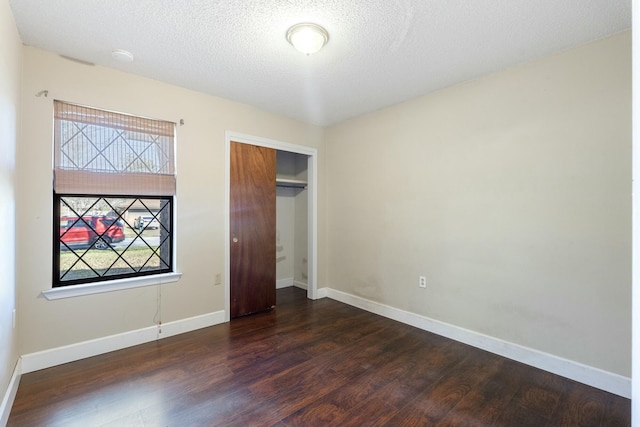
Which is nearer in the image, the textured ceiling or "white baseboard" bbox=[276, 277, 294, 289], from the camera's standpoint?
the textured ceiling

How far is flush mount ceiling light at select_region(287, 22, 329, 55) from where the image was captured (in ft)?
6.44

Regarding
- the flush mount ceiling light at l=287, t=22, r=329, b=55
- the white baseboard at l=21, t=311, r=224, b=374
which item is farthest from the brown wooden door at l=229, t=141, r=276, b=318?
the flush mount ceiling light at l=287, t=22, r=329, b=55

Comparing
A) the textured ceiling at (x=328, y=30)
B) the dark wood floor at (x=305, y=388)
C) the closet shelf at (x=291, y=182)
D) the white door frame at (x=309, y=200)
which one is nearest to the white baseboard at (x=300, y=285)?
the white door frame at (x=309, y=200)

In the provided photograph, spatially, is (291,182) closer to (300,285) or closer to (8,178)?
(300,285)

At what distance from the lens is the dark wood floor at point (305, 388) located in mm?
1755

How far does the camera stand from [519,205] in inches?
96.6

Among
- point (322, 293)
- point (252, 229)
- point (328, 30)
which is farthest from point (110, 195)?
point (322, 293)

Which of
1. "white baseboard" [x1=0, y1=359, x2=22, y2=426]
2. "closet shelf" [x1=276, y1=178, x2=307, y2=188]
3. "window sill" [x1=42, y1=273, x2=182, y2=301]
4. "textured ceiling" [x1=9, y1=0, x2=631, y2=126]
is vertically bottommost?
"white baseboard" [x1=0, y1=359, x2=22, y2=426]

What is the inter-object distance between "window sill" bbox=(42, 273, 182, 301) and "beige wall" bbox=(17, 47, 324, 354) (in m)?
0.05

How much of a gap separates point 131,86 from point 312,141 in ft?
7.32

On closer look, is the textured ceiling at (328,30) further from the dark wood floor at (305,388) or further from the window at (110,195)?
the dark wood floor at (305,388)

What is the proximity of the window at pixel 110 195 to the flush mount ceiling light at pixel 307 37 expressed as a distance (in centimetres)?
166

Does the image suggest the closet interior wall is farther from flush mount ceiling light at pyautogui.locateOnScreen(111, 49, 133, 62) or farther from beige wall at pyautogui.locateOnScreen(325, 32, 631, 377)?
flush mount ceiling light at pyautogui.locateOnScreen(111, 49, 133, 62)

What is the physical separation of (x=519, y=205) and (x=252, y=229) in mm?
2802
